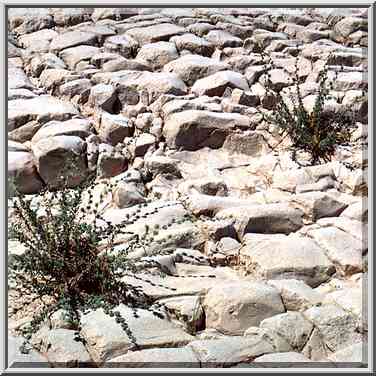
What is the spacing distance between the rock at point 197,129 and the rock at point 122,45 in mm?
1940

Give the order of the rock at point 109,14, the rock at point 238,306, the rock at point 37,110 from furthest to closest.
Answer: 1. the rock at point 109,14
2. the rock at point 37,110
3. the rock at point 238,306

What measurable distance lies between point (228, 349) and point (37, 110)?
12.8ft

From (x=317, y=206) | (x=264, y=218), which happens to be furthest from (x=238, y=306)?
(x=317, y=206)

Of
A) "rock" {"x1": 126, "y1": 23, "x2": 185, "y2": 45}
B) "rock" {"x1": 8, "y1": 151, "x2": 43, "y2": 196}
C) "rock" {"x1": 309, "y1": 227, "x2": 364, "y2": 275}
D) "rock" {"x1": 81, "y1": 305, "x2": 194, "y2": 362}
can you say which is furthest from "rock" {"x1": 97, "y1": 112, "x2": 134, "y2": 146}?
"rock" {"x1": 81, "y1": 305, "x2": 194, "y2": 362}

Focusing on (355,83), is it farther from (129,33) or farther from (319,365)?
(319,365)

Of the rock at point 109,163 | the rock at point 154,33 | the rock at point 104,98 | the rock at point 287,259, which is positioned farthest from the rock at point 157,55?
the rock at point 287,259

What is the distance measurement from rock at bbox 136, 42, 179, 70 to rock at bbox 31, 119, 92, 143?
1604 mm

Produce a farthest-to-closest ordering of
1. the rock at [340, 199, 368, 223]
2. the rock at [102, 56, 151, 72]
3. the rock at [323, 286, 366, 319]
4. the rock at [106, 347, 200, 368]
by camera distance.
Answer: the rock at [102, 56, 151, 72]
the rock at [340, 199, 368, 223]
the rock at [323, 286, 366, 319]
the rock at [106, 347, 200, 368]

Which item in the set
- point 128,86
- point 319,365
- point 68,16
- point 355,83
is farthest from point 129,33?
point 319,365

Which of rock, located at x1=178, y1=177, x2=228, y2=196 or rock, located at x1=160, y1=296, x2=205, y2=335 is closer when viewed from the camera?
rock, located at x1=160, y1=296, x2=205, y2=335

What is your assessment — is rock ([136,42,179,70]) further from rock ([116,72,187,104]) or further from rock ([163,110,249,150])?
rock ([163,110,249,150])

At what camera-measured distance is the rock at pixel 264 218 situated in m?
4.73

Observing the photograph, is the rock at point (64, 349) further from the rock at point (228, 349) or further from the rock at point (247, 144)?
the rock at point (247, 144)

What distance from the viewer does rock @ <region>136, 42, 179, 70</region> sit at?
7.56 metres
